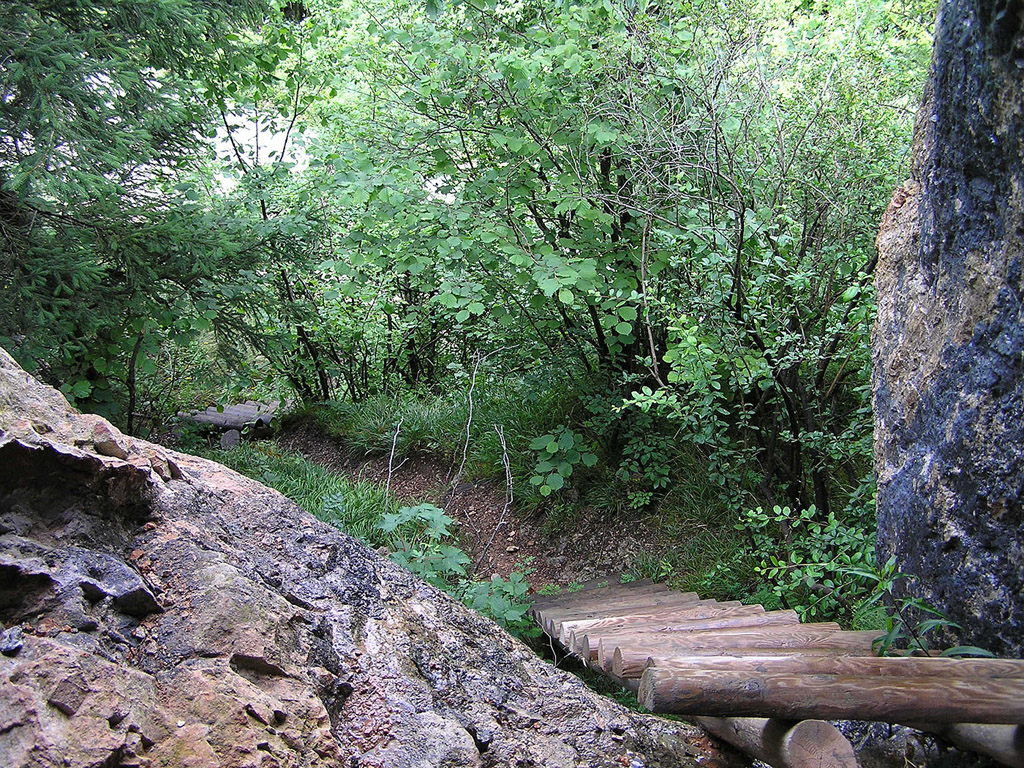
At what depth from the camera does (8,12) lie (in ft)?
14.1

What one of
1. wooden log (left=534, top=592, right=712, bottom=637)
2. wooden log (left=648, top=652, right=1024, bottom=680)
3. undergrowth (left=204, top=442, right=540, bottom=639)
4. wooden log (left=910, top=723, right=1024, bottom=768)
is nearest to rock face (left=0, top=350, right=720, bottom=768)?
wooden log (left=648, top=652, right=1024, bottom=680)

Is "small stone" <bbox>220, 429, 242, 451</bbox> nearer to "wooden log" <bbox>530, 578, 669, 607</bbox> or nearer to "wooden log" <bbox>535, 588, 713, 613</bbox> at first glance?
"wooden log" <bbox>530, 578, 669, 607</bbox>

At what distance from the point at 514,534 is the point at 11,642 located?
15.9 ft

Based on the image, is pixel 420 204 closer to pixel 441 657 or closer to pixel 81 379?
pixel 81 379

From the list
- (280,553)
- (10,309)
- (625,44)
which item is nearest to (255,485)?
(280,553)

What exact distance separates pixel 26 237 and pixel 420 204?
2.42 m

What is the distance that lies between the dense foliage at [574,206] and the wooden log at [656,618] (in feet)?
2.00

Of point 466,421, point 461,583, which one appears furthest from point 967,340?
point 466,421

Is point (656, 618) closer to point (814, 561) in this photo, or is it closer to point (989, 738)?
point (814, 561)

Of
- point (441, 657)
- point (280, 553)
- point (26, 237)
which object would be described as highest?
point (26, 237)

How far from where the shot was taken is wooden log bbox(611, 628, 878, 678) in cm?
266

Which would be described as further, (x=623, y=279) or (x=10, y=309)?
(x=623, y=279)

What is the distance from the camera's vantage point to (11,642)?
1554 millimetres

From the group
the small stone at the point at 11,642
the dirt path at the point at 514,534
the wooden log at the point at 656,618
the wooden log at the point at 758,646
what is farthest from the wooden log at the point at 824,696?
the dirt path at the point at 514,534
